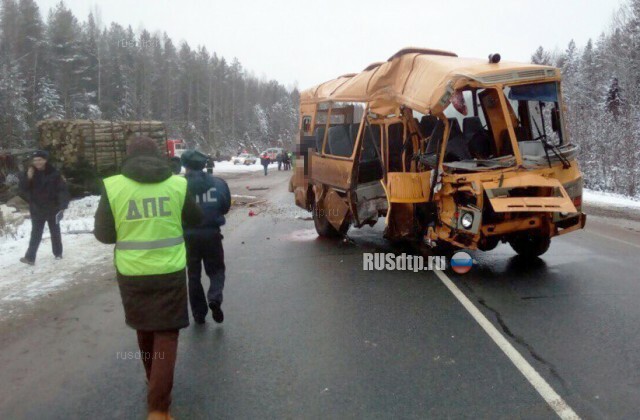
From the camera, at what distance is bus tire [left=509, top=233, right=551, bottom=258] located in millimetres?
7207

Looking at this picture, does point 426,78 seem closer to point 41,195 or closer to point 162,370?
point 162,370

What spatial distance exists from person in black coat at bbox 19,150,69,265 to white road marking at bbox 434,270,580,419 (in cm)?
586

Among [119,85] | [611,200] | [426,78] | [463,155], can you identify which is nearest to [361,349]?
[463,155]

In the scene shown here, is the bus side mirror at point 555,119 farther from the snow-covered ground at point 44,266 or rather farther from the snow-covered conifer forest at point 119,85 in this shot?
the snow-covered conifer forest at point 119,85

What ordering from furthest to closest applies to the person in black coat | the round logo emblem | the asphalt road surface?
the person in black coat < the round logo emblem < the asphalt road surface

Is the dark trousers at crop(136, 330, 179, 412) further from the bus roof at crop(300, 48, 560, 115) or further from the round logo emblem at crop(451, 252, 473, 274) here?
the round logo emblem at crop(451, 252, 473, 274)

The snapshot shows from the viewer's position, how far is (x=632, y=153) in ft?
62.9

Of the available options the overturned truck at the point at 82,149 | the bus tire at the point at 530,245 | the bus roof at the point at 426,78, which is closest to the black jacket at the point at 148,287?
the bus roof at the point at 426,78

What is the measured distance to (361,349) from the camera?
4.31 metres

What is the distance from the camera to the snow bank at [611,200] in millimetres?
15562

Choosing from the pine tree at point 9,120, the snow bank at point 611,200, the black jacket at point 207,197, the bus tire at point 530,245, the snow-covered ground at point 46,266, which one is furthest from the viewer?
the pine tree at point 9,120

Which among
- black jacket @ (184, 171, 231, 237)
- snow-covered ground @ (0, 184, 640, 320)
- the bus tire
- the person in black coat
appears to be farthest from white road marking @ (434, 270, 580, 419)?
the person in black coat

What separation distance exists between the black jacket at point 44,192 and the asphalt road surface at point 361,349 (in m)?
1.54

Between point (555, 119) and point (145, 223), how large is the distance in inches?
238
